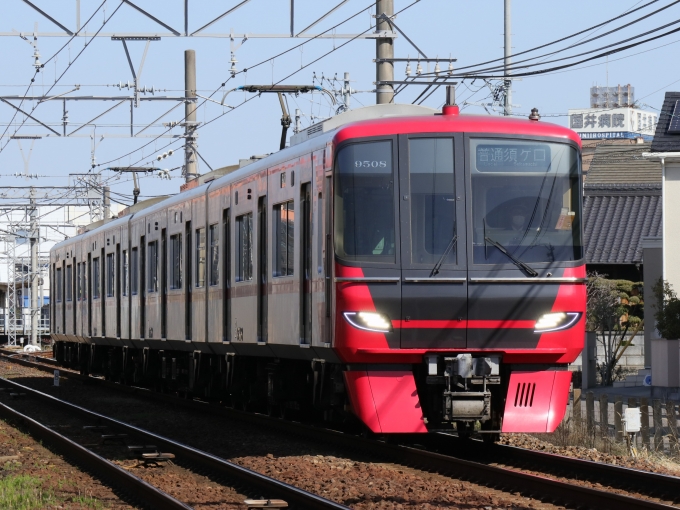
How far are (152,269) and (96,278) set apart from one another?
19.0 feet

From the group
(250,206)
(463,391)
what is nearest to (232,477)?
A: (463,391)

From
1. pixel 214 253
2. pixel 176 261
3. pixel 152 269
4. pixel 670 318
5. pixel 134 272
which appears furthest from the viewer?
pixel 134 272

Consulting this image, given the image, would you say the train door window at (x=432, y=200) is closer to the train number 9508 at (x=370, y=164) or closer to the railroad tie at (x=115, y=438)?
the train number 9508 at (x=370, y=164)

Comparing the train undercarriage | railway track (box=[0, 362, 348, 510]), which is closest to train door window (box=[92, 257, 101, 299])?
the train undercarriage

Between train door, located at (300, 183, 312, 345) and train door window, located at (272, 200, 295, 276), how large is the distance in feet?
1.24

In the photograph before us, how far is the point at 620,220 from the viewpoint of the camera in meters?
34.7

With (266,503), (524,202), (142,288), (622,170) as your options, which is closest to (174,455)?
(266,503)

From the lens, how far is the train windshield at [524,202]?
10.2 m

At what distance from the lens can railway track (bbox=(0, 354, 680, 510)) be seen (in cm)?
816

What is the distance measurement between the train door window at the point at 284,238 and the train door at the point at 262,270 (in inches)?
15.5

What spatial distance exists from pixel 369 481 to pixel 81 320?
60.1 ft

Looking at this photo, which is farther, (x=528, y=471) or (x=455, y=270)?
(x=455, y=270)

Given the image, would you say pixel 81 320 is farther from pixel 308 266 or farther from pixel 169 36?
pixel 308 266

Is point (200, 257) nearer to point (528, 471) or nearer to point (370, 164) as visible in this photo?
point (370, 164)
